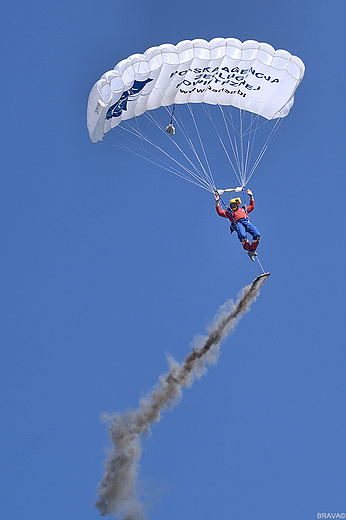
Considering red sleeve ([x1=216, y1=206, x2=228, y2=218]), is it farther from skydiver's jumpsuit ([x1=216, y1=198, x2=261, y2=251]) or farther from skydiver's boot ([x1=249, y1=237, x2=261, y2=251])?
skydiver's boot ([x1=249, y1=237, x2=261, y2=251])

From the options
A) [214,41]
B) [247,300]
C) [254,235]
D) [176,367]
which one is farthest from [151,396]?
[214,41]

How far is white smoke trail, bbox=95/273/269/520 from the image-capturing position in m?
25.0

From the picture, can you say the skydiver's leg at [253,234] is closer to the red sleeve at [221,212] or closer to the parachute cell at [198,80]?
the red sleeve at [221,212]

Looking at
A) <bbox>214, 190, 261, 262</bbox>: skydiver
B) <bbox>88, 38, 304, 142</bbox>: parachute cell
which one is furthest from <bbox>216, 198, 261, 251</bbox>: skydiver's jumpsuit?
<bbox>88, 38, 304, 142</bbox>: parachute cell

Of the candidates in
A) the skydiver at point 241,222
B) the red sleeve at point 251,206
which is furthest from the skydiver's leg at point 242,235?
the red sleeve at point 251,206

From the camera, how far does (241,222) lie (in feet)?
69.6

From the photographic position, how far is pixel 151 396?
83.1 ft

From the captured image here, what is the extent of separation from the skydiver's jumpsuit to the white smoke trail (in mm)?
5091

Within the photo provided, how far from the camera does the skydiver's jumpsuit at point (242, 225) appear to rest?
20984 millimetres

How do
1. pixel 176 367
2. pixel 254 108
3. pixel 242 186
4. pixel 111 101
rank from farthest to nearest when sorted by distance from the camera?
1. pixel 176 367
2. pixel 254 108
3. pixel 242 186
4. pixel 111 101

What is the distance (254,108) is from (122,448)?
1377cm

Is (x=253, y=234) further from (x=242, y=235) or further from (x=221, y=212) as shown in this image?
(x=221, y=212)

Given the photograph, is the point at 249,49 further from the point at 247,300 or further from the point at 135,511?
the point at 135,511

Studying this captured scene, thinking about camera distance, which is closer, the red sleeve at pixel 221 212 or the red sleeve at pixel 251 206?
the red sleeve at pixel 221 212
